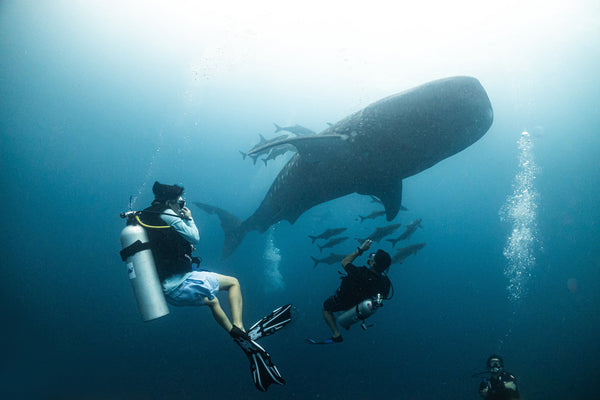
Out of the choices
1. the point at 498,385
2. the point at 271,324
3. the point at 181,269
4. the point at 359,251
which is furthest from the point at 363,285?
the point at 498,385

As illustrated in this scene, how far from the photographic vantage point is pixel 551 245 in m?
92.1

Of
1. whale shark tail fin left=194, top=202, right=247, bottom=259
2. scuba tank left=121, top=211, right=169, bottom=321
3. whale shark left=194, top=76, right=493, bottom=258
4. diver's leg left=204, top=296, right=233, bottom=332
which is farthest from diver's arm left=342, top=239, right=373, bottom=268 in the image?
whale shark tail fin left=194, top=202, right=247, bottom=259

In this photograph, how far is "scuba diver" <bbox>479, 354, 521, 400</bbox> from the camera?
532 cm

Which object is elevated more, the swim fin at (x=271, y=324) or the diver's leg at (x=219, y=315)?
the diver's leg at (x=219, y=315)

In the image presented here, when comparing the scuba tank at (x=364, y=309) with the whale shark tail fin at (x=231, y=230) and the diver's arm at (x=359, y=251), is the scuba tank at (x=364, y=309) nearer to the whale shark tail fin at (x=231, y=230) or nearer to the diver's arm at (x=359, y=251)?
the diver's arm at (x=359, y=251)

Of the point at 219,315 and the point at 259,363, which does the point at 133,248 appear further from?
the point at 259,363

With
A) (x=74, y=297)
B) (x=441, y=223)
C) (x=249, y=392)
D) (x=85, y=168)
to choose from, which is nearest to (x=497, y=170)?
(x=441, y=223)

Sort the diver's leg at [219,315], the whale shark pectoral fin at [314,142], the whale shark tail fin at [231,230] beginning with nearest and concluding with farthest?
the diver's leg at [219,315] < the whale shark pectoral fin at [314,142] < the whale shark tail fin at [231,230]

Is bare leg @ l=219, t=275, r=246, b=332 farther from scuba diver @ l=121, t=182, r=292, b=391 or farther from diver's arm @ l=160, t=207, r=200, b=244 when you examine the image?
diver's arm @ l=160, t=207, r=200, b=244

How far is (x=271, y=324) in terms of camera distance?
12.2 feet

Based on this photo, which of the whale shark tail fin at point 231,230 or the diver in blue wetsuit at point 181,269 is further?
the whale shark tail fin at point 231,230

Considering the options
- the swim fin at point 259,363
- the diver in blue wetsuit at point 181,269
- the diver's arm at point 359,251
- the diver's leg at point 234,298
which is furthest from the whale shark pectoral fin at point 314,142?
the swim fin at point 259,363

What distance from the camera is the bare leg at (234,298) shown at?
11.1 ft

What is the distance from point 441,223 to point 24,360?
117 metres
